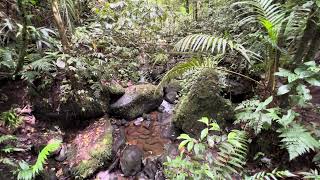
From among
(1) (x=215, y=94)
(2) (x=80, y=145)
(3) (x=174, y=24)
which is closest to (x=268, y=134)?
(1) (x=215, y=94)

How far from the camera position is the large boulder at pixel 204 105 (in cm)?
378

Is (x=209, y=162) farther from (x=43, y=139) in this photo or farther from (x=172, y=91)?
(x=172, y=91)

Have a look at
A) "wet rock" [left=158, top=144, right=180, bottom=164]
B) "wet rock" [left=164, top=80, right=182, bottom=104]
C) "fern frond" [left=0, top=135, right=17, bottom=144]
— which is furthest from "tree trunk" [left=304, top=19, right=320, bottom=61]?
"fern frond" [left=0, top=135, right=17, bottom=144]

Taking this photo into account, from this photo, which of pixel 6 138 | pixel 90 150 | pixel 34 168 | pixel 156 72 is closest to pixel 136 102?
pixel 156 72

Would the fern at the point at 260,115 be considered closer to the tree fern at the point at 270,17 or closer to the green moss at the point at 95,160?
the tree fern at the point at 270,17

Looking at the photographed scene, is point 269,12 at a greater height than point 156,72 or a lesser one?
greater

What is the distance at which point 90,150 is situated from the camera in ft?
11.8

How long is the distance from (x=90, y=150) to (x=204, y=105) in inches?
65.6

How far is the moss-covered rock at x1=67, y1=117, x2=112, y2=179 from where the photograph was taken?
3.35 meters

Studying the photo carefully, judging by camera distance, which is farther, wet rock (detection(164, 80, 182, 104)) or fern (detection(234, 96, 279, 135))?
wet rock (detection(164, 80, 182, 104))

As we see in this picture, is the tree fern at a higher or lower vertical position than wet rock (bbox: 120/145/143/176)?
higher

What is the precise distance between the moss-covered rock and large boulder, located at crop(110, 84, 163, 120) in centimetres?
53

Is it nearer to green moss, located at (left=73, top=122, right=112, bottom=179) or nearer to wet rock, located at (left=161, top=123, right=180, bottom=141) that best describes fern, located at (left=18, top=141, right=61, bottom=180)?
green moss, located at (left=73, top=122, right=112, bottom=179)


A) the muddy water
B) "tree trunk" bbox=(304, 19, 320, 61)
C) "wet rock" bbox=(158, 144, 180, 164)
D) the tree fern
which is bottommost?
the muddy water
